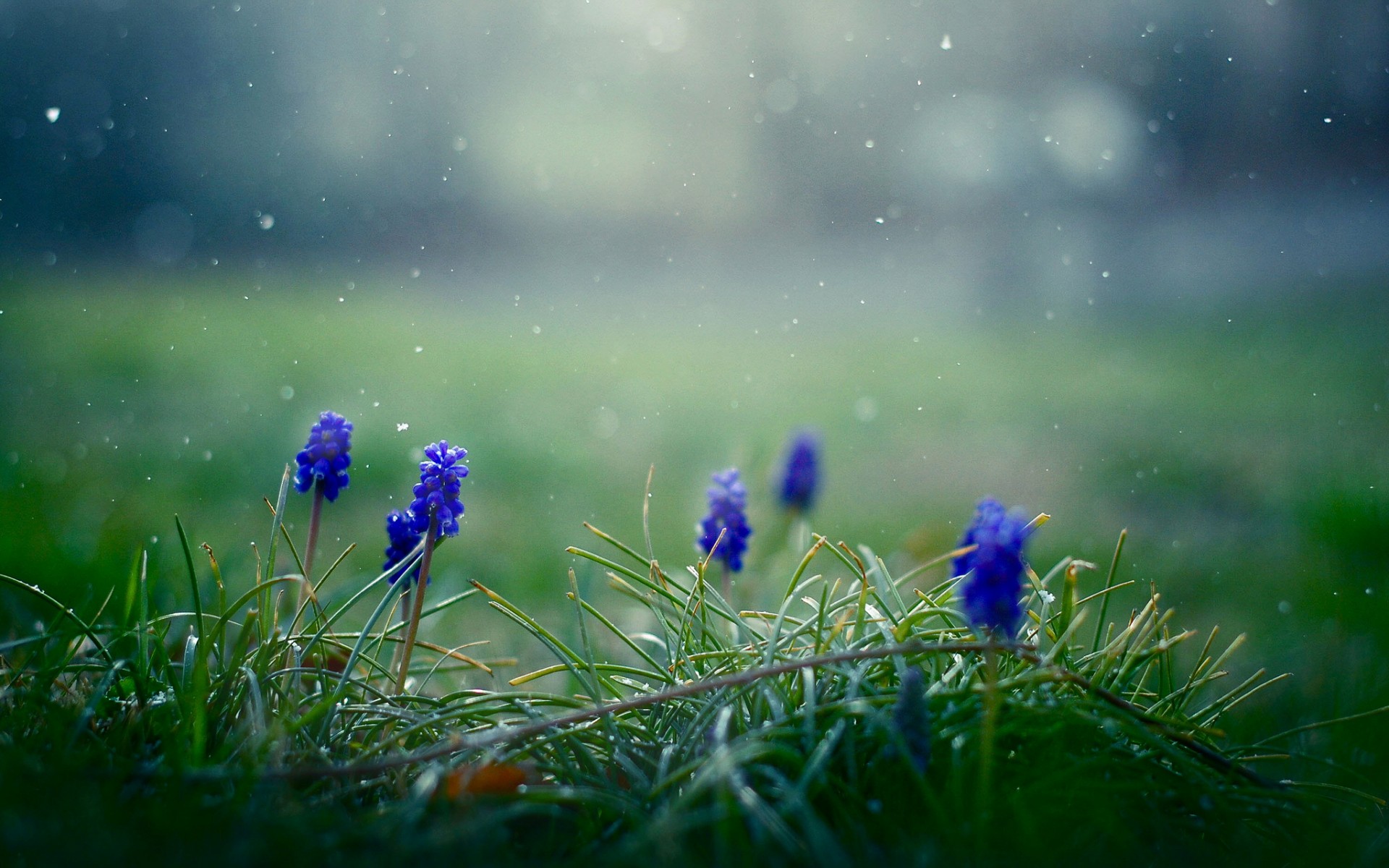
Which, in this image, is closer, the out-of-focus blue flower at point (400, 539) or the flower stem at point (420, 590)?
the flower stem at point (420, 590)

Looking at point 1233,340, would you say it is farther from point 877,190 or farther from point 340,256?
point 340,256

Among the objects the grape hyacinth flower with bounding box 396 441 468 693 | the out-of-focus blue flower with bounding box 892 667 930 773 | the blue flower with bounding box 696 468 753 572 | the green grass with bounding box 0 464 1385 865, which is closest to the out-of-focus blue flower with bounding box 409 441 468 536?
the grape hyacinth flower with bounding box 396 441 468 693

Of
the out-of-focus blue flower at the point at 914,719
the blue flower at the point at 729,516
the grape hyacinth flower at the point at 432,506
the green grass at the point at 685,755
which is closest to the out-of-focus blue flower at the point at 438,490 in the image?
the grape hyacinth flower at the point at 432,506

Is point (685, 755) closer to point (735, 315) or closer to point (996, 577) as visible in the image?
point (996, 577)

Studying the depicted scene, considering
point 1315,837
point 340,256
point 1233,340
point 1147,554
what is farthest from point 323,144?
point 1233,340

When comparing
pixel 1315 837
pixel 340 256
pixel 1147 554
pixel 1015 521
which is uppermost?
pixel 340 256

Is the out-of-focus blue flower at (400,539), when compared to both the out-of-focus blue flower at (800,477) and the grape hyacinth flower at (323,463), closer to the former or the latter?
the grape hyacinth flower at (323,463)

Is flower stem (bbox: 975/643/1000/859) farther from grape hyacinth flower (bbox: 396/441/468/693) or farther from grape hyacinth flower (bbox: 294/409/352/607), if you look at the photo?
grape hyacinth flower (bbox: 294/409/352/607)
